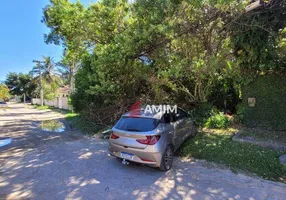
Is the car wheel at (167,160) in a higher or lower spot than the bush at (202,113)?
lower

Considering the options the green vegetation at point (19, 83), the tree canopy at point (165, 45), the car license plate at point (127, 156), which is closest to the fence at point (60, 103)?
the tree canopy at point (165, 45)

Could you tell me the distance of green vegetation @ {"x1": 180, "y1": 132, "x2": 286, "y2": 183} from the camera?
4695 mm

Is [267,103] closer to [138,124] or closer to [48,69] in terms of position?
[138,124]

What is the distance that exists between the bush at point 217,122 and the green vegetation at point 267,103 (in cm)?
87

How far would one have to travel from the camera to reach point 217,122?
8625 mm

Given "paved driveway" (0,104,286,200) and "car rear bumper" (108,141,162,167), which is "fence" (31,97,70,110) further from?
"car rear bumper" (108,141,162,167)

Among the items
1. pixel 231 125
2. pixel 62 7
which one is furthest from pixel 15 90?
pixel 231 125

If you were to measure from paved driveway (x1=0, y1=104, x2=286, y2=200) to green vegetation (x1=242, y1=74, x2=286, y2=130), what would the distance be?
4613 mm

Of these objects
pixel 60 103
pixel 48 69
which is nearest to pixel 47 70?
pixel 48 69

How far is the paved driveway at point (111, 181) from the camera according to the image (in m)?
3.74

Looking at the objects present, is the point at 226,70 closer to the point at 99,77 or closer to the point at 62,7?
the point at 99,77

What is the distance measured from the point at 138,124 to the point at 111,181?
1.51 meters

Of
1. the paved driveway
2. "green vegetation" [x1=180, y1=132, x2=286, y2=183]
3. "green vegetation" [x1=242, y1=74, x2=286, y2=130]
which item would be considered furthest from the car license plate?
"green vegetation" [x1=242, y1=74, x2=286, y2=130]

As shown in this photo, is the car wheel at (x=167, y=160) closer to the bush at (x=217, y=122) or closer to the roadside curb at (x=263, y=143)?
the roadside curb at (x=263, y=143)
